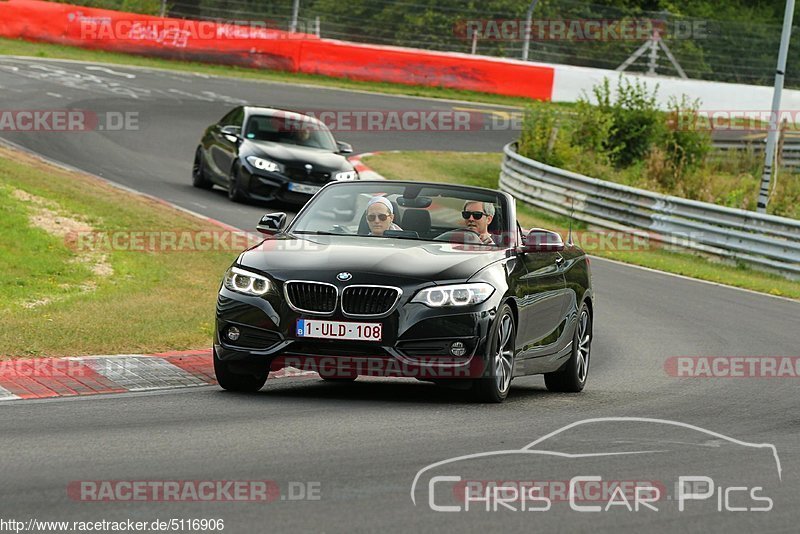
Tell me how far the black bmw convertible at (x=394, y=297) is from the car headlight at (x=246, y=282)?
0.4 inches

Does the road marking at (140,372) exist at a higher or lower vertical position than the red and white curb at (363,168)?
higher

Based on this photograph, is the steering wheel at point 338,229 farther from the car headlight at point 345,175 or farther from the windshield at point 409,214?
the car headlight at point 345,175

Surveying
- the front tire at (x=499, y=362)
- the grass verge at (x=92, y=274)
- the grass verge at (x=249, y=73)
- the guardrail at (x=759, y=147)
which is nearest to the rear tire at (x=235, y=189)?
the grass verge at (x=92, y=274)

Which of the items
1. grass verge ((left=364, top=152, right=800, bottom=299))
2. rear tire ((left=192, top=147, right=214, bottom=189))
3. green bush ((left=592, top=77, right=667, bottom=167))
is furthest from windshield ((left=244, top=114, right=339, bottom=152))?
green bush ((left=592, top=77, right=667, bottom=167))

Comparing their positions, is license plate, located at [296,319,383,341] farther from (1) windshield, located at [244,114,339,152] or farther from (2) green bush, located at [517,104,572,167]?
(2) green bush, located at [517,104,572,167]

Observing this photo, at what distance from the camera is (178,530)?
19.2ft

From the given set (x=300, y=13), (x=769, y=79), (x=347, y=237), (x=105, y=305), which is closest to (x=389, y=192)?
(x=347, y=237)

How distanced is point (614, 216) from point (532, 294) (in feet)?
56.3

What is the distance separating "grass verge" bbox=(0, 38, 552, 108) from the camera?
140 feet

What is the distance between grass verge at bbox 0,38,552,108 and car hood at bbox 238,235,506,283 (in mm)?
32716

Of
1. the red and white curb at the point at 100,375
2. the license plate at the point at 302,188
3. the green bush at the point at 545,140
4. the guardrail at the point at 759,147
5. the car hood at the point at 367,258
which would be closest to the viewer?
the car hood at the point at 367,258

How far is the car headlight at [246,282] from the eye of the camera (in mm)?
9617

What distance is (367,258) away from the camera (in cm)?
967

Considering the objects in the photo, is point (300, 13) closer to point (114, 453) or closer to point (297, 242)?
point (297, 242)
